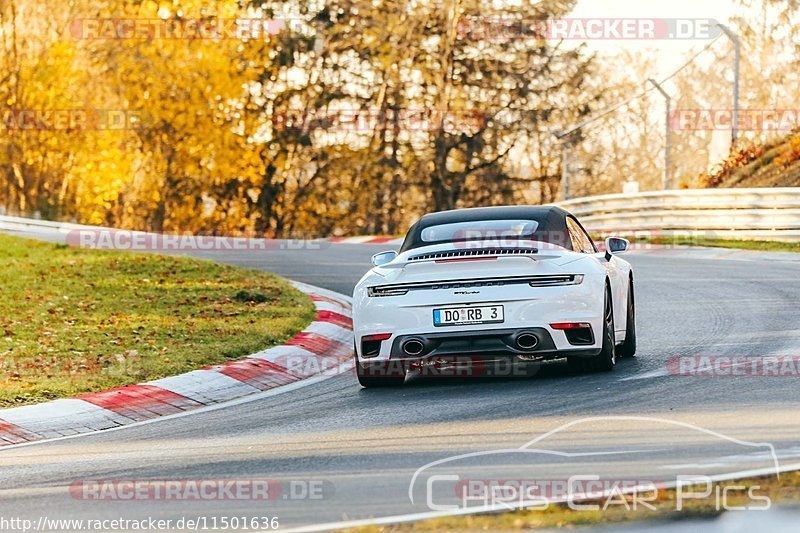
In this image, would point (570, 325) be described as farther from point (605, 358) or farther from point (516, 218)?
point (516, 218)

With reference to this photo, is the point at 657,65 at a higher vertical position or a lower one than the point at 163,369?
higher

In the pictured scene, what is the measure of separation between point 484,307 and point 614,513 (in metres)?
4.16

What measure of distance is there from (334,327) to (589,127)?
1631 inches

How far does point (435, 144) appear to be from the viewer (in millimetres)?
47406

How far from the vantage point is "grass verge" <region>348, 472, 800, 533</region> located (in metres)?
5.16

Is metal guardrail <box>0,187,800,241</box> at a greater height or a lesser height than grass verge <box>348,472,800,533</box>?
greater

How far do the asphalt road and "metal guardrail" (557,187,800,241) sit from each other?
599 inches

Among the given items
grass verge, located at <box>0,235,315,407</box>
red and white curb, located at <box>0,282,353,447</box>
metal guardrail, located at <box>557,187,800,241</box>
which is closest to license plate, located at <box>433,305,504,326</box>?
red and white curb, located at <box>0,282,353,447</box>

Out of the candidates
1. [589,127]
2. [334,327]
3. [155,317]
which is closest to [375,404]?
[334,327]

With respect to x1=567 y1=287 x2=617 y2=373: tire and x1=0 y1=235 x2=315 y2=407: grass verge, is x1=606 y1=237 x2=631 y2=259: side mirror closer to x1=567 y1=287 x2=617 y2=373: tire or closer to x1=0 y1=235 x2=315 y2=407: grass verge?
x1=567 y1=287 x2=617 y2=373: tire

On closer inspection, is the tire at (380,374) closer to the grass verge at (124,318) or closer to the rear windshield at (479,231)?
the rear windshield at (479,231)

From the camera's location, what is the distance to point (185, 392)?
10.2m

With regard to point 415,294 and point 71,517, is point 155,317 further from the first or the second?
point 71,517

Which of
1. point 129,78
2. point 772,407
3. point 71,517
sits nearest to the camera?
point 71,517
